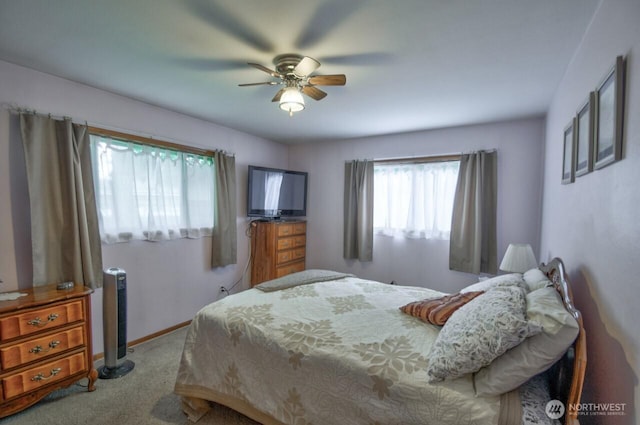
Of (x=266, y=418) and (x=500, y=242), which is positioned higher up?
(x=500, y=242)

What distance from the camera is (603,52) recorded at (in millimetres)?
1293

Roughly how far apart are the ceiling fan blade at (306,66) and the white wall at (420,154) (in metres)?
2.42

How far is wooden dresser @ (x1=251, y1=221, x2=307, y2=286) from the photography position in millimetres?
4012

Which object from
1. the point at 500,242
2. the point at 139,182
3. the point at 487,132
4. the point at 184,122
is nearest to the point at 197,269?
the point at 139,182

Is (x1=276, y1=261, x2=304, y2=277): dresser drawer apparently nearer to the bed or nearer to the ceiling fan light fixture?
the bed

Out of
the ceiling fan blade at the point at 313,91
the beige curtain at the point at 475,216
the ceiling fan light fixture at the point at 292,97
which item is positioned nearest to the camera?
the ceiling fan light fixture at the point at 292,97

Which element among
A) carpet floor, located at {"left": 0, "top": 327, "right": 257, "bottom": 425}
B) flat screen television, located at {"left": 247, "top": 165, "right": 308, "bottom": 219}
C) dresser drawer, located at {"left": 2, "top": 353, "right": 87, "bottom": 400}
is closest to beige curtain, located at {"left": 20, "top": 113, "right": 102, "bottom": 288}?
dresser drawer, located at {"left": 2, "top": 353, "right": 87, "bottom": 400}

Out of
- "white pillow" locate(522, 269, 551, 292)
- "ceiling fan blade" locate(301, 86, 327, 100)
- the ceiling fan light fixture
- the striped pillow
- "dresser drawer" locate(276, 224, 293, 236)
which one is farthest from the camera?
"dresser drawer" locate(276, 224, 293, 236)

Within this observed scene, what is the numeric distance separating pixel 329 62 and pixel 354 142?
2.37 m

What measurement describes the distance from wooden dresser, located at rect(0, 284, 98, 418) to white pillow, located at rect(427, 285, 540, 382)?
2459mm

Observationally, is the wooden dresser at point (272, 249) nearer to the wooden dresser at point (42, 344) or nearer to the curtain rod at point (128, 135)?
the curtain rod at point (128, 135)

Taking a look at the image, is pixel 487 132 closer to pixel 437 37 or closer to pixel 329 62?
pixel 437 37

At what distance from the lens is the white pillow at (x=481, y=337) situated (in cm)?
112

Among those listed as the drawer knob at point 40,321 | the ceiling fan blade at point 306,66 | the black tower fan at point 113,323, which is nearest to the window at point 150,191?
the black tower fan at point 113,323
